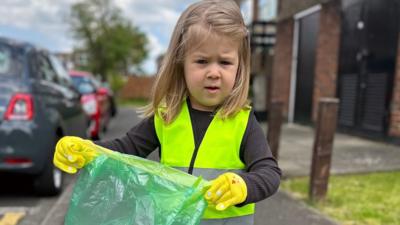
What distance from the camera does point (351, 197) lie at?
4.27m

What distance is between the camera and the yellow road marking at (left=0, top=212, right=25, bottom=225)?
12.3 feet

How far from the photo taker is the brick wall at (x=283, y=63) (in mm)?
12281

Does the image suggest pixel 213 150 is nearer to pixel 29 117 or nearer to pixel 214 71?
pixel 214 71

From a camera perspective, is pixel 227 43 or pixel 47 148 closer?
pixel 227 43

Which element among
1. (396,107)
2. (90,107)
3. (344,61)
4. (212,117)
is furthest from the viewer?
(344,61)

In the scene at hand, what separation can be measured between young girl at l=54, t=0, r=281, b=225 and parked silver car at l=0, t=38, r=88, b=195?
2.55 m

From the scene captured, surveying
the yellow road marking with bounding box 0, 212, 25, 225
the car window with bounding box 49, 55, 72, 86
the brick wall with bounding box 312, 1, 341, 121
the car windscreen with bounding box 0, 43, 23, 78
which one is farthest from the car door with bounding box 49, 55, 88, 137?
the brick wall with bounding box 312, 1, 341, 121

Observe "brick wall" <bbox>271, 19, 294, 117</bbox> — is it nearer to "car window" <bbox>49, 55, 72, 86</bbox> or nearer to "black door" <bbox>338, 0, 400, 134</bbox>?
"black door" <bbox>338, 0, 400, 134</bbox>

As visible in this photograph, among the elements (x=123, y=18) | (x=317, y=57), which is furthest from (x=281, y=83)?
(x=123, y=18)

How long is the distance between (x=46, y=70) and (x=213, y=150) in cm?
377

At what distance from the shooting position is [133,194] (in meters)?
1.51

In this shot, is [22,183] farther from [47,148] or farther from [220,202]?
[220,202]

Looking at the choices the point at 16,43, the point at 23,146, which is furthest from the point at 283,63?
the point at 23,146

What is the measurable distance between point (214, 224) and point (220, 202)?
391mm
